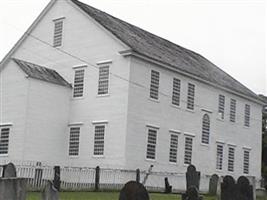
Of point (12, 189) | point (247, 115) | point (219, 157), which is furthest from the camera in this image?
point (247, 115)

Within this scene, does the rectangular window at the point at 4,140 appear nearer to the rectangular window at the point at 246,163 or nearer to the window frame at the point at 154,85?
the window frame at the point at 154,85

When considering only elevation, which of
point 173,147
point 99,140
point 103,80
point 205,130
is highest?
point 103,80

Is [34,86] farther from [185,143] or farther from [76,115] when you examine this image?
[185,143]

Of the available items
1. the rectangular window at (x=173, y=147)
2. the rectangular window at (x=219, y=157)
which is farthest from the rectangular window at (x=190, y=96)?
the rectangular window at (x=219, y=157)

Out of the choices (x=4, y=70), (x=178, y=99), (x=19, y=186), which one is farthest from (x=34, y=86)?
(x=19, y=186)

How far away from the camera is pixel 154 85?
1439 inches

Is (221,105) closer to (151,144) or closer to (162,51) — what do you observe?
(162,51)

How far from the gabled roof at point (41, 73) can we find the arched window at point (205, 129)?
10.5m

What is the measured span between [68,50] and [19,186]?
1159 inches

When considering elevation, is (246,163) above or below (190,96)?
below

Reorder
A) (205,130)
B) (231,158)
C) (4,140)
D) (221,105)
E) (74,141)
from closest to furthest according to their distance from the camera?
(4,140) → (74,141) → (205,130) → (221,105) → (231,158)

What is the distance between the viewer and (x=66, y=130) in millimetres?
36750

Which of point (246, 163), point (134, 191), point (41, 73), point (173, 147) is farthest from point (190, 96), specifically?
point (134, 191)

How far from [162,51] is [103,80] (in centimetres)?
634
